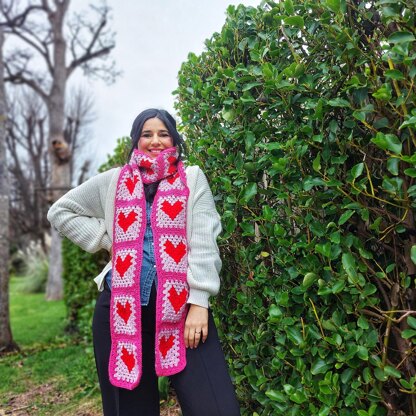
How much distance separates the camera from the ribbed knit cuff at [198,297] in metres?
2.00

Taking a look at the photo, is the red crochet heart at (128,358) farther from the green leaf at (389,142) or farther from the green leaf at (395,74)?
the green leaf at (395,74)

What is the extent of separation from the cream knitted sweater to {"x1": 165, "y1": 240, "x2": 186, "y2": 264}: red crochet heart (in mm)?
33

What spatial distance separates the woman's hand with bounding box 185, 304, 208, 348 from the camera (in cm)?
201

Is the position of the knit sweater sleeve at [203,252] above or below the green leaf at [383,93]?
below

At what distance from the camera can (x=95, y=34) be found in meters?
14.5

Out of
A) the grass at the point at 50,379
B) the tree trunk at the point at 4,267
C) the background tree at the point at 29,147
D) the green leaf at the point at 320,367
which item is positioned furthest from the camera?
the background tree at the point at 29,147

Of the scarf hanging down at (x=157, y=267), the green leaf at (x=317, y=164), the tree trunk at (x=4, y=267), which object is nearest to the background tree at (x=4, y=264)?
the tree trunk at (x=4, y=267)

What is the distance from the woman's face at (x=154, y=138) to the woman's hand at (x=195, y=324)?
0.73m

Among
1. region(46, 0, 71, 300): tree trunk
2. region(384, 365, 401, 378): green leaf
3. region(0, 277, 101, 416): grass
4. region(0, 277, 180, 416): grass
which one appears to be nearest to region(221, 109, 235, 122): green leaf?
region(384, 365, 401, 378): green leaf

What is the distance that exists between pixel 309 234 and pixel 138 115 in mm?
979

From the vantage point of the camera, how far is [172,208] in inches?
84.5

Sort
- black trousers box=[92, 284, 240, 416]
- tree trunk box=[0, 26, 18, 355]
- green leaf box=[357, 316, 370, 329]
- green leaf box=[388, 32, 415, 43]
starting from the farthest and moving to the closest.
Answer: tree trunk box=[0, 26, 18, 355]
black trousers box=[92, 284, 240, 416]
green leaf box=[357, 316, 370, 329]
green leaf box=[388, 32, 415, 43]

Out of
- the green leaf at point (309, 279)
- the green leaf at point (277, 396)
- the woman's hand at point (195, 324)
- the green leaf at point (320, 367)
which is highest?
the green leaf at point (309, 279)

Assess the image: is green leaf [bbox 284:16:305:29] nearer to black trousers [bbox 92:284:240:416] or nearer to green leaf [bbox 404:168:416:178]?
green leaf [bbox 404:168:416:178]
